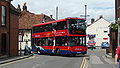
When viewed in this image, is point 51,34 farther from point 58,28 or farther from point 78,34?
point 78,34

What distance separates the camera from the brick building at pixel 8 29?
83.6ft

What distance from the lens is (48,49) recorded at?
30641 mm

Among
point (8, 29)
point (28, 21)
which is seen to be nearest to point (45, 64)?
point (8, 29)

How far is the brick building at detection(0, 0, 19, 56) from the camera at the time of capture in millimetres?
25487

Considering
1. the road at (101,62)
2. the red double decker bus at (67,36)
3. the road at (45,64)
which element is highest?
the red double decker bus at (67,36)

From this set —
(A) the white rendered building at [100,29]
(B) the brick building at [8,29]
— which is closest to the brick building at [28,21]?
(A) the white rendered building at [100,29]

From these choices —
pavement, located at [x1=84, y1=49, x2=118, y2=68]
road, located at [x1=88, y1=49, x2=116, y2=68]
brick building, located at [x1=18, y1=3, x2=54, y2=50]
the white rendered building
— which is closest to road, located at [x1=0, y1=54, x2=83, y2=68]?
pavement, located at [x1=84, y1=49, x2=118, y2=68]

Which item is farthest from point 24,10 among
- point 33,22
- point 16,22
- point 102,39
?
point 16,22

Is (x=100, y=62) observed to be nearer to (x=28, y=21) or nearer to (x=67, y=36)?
(x=67, y=36)

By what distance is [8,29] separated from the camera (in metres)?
26.6

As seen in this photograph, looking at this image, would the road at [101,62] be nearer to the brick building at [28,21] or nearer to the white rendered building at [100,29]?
the brick building at [28,21]

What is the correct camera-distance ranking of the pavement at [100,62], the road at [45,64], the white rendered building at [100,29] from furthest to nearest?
the white rendered building at [100,29]
the road at [45,64]
the pavement at [100,62]

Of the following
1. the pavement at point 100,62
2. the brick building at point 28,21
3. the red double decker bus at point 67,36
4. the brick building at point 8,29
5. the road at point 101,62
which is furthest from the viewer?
the brick building at point 28,21

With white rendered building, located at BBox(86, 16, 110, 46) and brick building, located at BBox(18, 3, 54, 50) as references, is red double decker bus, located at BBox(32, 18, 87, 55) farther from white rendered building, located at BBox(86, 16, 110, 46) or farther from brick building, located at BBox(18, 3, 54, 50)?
white rendered building, located at BBox(86, 16, 110, 46)
